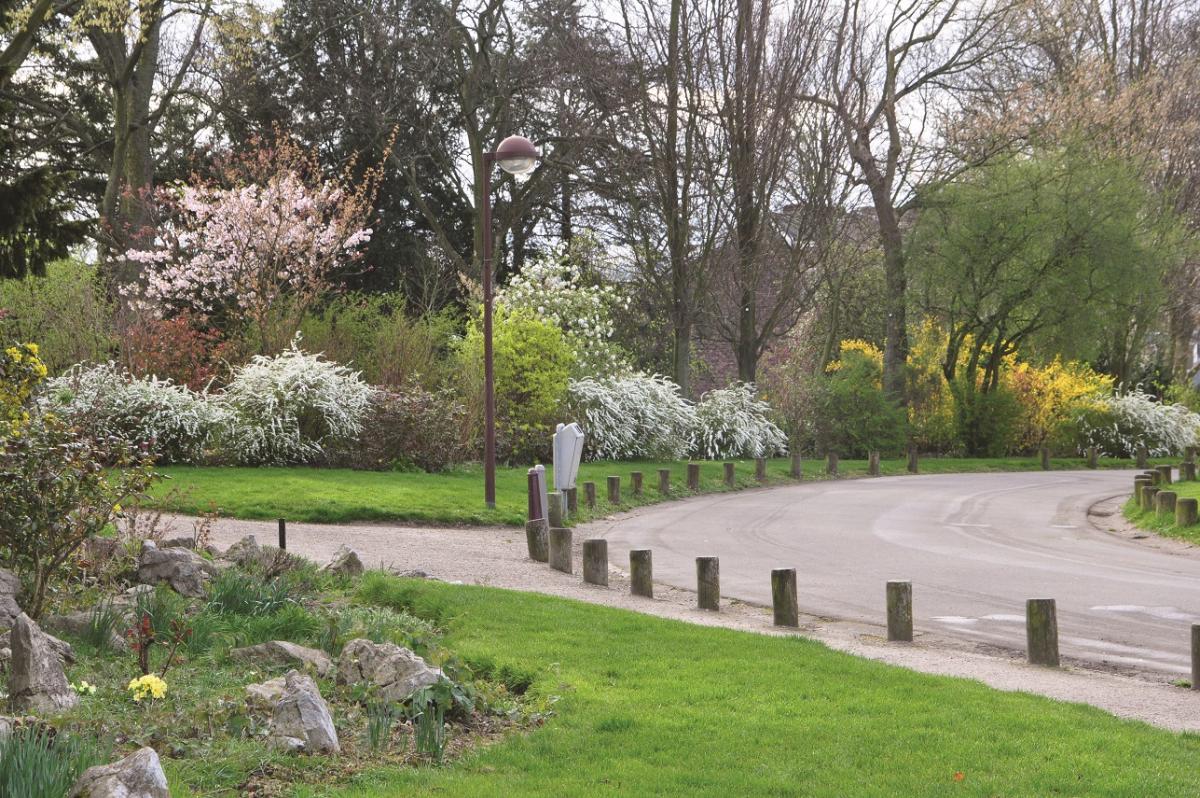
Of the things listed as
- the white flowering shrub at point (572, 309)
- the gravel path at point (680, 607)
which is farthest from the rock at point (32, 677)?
the white flowering shrub at point (572, 309)

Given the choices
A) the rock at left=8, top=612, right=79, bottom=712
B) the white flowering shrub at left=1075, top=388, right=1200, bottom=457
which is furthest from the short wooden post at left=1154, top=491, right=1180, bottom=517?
the white flowering shrub at left=1075, top=388, right=1200, bottom=457

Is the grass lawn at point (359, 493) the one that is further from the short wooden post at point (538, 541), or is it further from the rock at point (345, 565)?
the rock at point (345, 565)

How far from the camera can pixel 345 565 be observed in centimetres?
1066

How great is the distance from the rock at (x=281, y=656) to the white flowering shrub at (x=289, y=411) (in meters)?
14.0

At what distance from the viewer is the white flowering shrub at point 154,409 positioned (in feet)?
63.9

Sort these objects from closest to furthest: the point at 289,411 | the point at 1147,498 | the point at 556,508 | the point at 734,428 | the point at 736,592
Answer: the point at 736,592 → the point at 556,508 → the point at 1147,498 → the point at 289,411 → the point at 734,428

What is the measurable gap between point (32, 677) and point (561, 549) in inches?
301

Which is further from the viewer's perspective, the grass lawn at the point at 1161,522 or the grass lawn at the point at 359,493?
the grass lawn at the point at 1161,522

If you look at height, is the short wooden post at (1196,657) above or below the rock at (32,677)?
below

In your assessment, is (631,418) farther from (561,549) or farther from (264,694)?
(264,694)

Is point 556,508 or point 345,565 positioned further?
point 556,508

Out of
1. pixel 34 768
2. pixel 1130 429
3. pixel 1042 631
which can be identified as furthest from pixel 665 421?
pixel 34 768

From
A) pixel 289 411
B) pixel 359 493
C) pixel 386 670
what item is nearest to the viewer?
pixel 386 670

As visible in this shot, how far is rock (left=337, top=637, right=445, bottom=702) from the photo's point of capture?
20.6 feet
